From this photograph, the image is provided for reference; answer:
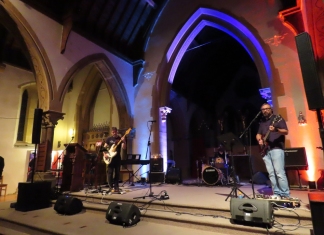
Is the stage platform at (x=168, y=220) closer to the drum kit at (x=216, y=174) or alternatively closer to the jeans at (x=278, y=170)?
the jeans at (x=278, y=170)

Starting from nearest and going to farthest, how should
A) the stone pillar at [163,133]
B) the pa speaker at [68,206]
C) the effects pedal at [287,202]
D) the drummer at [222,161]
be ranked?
the effects pedal at [287,202] < the pa speaker at [68,206] < the drummer at [222,161] < the stone pillar at [163,133]

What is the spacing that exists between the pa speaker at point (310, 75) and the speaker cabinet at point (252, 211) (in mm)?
1266

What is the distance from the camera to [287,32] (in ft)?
18.9

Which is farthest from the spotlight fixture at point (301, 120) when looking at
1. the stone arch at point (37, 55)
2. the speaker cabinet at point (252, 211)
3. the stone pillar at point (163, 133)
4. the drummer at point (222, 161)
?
the stone arch at point (37, 55)

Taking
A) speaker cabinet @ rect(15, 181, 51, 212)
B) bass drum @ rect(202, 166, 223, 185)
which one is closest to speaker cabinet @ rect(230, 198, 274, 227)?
bass drum @ rect(202, 166, 223, 185)

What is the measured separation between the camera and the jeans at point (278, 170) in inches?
126

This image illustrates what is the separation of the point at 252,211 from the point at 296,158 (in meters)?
2.69

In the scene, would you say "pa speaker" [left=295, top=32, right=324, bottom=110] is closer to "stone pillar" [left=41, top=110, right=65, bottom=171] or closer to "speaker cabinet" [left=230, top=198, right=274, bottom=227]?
"speaker cabinet" [left=230, top=198, right=274, bottom=227]

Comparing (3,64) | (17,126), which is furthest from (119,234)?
(3,64)

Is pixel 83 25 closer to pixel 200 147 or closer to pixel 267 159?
pixel 267 159

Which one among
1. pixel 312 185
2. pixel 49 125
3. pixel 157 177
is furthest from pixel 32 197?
pixel 312 185

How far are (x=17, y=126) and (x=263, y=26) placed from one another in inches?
370

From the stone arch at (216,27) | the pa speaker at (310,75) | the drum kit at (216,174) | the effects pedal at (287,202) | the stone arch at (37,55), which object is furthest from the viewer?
the stone arch at (216,27)

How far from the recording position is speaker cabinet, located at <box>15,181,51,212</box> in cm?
414
